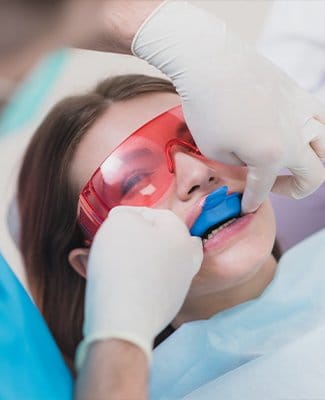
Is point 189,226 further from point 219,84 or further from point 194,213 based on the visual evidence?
point 219,84

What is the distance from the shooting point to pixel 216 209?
1.15 meters

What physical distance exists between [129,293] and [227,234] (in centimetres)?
37

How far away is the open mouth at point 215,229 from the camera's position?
46.0 inches

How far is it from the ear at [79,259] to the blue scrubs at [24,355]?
0.36m

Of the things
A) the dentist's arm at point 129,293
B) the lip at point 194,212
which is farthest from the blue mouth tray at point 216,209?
the dentist's arm at point 129,293

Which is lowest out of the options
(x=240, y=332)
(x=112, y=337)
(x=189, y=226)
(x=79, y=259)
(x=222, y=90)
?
(x=240, y=332)

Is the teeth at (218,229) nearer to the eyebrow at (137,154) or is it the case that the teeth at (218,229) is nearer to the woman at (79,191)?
the woman at (79,191)

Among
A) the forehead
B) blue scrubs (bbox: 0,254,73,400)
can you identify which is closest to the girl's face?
the forehead

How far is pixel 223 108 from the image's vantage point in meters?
1.05

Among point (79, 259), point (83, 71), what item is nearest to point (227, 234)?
point (79, 259)

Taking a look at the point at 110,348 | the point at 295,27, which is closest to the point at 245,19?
the point at 295,27

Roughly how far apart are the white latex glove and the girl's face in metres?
0.06

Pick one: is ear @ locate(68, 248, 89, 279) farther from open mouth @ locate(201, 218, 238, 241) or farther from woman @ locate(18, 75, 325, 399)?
open mouth @ locate(201, 218, 238, 241)

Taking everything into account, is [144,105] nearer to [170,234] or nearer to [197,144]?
[197,144]
